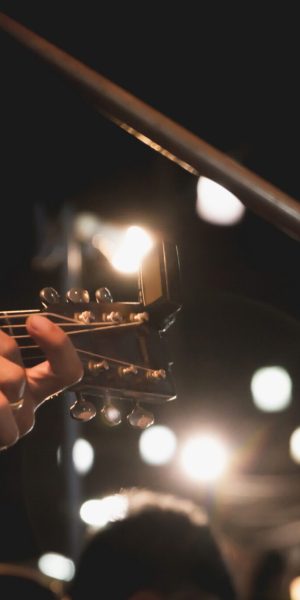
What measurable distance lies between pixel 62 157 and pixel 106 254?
7.36 feet

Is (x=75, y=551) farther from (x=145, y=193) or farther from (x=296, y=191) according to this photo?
(x=296, y=191)

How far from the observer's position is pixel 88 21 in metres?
2.68

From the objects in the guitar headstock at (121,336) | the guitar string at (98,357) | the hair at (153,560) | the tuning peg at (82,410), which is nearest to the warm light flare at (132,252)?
the guitar headstock at (121,336)

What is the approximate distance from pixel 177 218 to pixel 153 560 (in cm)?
307

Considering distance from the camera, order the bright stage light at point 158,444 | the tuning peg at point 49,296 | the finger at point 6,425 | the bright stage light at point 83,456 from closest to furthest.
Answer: the finger at point 6,425 < the tuning peg at point 49,296 < the bright stage light at point 83,456 < the bright stage light at point 158,444

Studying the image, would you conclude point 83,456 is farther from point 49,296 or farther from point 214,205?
point 49,296

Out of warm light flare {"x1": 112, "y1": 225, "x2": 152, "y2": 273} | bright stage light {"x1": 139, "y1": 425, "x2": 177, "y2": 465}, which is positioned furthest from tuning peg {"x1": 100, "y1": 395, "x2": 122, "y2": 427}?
bright stage light {"x1": 139, "y1": 425, "x2": 177, "y2": 465}

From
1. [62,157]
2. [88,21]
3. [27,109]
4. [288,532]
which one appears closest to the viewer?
[88,21]

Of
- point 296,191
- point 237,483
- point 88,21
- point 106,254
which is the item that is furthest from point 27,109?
point 237,483

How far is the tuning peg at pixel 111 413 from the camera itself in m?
1.30

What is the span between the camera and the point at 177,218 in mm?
4410

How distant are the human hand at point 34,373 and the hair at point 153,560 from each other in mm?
410

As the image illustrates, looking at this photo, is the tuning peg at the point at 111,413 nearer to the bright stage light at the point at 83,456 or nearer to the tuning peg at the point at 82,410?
the tuning peg at the point at 82,410

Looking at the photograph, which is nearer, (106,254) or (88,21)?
(106,254)
